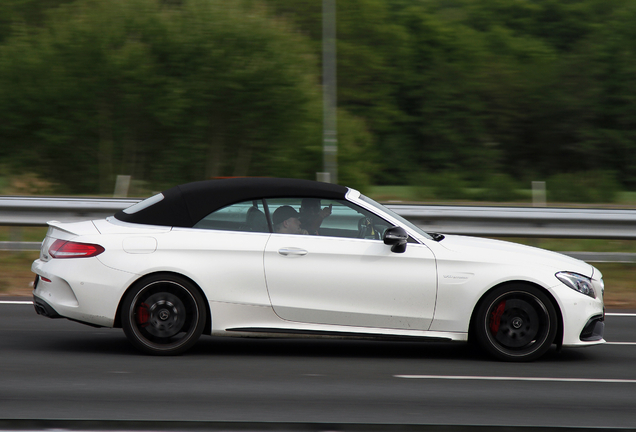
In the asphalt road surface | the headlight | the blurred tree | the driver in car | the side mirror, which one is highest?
the blurred tree

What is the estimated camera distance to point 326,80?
22.0m

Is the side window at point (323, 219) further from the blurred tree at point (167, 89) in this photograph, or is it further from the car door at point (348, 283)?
the blurred tree at point (167, 89)

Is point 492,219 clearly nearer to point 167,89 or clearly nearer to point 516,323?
point 516,323

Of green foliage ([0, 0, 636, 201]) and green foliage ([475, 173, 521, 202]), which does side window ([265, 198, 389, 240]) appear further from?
green foliage ([475, 173, 521, 202])

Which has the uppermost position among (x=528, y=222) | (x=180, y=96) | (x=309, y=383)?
(x=180, y=96)

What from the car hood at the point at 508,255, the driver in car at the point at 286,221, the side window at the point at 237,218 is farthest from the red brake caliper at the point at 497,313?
the side window at the point at 237,218

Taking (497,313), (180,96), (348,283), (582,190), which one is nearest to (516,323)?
(497,313)

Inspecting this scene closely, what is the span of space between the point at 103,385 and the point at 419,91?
1687 inches

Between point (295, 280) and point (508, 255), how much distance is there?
5.74 ft

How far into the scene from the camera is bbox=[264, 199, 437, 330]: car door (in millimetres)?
6461

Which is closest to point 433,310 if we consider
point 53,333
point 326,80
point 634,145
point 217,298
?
point 217,298

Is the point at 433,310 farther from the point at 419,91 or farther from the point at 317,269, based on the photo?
the point at 419,91

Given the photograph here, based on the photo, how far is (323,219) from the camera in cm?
665

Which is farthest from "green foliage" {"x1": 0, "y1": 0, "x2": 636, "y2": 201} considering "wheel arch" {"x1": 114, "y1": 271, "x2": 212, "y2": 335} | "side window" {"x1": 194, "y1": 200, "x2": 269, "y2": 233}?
"wheel arch" {"x1": 114, "y1": 271, "x2": 212, "y2": 335}
